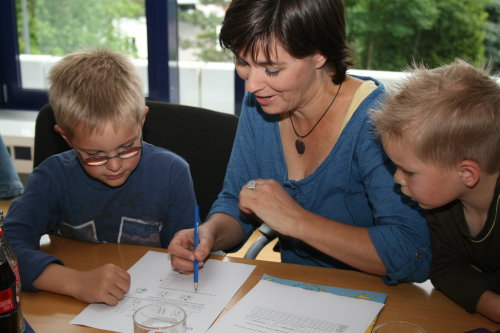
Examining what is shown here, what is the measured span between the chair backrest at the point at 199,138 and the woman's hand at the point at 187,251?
421 millimetres

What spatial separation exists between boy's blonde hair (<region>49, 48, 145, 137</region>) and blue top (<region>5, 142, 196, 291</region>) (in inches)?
6.5

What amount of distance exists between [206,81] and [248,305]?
7.61ft

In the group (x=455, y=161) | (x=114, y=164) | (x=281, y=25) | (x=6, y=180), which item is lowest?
(x=6, y=180)

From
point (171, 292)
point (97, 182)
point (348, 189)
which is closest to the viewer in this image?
point (171, 292)

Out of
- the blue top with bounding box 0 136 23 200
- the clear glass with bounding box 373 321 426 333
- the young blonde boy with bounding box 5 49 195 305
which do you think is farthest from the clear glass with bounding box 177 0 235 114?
the clear glass with bounding box 373 321 426 333

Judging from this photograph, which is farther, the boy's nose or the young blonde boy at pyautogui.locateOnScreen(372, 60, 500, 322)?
the boy's nose

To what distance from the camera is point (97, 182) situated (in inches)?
68.7

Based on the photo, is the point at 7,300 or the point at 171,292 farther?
the point at 171,292

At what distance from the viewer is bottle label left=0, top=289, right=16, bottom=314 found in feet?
3.61

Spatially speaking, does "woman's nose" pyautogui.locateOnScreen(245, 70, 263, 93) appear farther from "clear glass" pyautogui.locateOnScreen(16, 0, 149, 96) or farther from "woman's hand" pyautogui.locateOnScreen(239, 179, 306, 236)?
"clear glass" pyautogui.locateOnScreen(16, 0, 149, 96)

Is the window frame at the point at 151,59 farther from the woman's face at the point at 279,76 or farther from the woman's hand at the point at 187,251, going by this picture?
the woman's hand at the point at 187,251

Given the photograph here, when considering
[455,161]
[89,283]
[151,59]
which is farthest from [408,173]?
[151,59]

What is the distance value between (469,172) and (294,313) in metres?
0.48

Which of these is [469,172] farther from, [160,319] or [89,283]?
[89,283]
